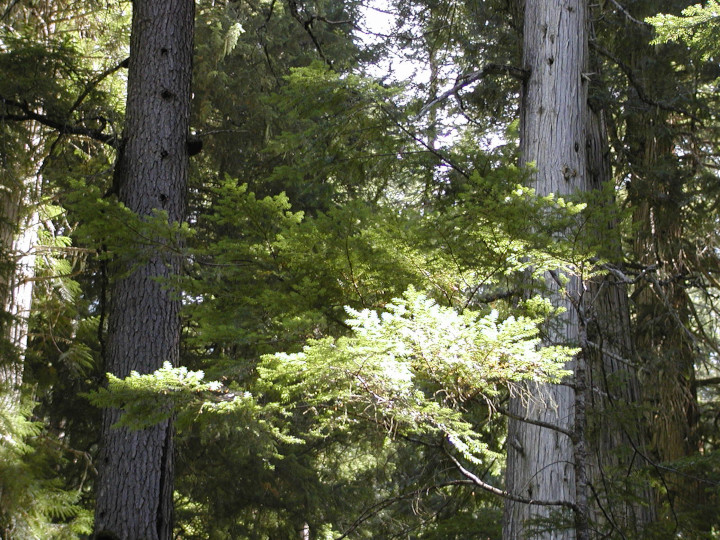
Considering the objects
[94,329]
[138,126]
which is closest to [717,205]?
[138,126]

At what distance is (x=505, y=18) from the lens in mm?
7379

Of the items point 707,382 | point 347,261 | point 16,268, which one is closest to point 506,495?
point 347,261

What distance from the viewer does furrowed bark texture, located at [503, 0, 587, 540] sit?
4609 mm

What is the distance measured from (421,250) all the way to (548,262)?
0.72 metres

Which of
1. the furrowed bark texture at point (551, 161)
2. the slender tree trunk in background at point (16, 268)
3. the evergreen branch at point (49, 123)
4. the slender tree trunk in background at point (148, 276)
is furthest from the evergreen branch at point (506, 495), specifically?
the slender tree trunk in background at point (16, 268)

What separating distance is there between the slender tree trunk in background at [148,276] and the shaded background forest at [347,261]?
26cm

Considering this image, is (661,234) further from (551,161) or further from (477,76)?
(477,76)

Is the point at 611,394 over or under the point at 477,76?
under

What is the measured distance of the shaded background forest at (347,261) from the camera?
333 cm

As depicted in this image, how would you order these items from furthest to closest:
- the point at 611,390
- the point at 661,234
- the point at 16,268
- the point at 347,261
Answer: the point at 661,234, the point at 16,268, the point at 611,390, the point at 347,261

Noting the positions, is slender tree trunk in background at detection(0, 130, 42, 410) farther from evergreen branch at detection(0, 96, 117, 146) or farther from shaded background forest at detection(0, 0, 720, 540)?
evergreen branch at detection(0, 96, 117, 146)

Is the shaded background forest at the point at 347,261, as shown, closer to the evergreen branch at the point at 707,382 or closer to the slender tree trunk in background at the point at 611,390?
the slender tree trunk in background at the point at 611,390

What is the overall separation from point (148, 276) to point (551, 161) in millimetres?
3136

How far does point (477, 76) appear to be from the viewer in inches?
208
